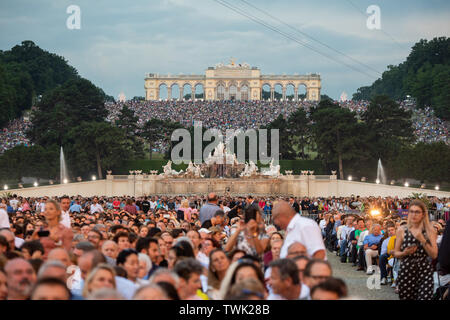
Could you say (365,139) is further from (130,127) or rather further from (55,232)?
(55,232)

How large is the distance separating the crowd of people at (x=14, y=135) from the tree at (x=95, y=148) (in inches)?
320

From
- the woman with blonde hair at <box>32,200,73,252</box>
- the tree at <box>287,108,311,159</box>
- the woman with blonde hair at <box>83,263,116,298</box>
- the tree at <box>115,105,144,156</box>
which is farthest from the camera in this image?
the tree at <box>287,108,311,159</box>

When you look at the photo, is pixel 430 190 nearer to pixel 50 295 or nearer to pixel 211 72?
pixel 50 295

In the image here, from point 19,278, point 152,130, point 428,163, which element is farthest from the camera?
point 152,130

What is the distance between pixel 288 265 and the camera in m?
6.21

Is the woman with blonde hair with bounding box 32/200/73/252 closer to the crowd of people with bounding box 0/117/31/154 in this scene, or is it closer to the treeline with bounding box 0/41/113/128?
the crowd of people with bounding box 0/117/31/154

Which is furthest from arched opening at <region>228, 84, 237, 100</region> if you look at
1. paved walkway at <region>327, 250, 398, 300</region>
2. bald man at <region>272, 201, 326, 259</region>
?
bald man at <region>272, 201, 326, 259</region>

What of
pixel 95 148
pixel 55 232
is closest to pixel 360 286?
pixel 55 232

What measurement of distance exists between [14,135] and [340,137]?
101ft

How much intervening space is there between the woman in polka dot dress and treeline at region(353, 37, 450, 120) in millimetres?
65942

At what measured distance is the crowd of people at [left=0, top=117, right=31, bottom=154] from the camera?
64.5m

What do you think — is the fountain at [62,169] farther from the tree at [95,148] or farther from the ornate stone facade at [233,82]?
the ornate stone facade at [233,82]

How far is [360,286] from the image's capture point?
13.3 m

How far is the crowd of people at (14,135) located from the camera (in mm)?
64500
